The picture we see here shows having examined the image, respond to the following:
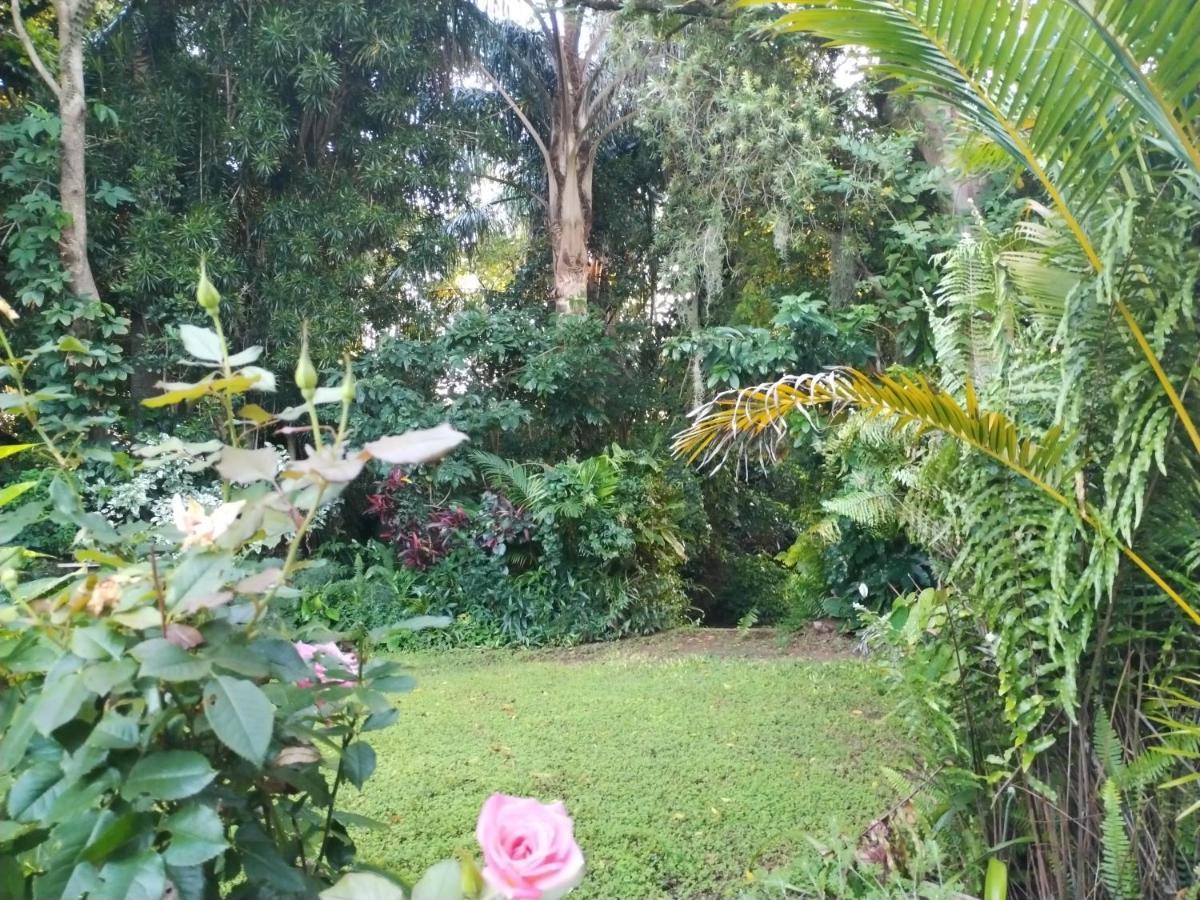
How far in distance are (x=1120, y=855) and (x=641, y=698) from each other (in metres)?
2.59

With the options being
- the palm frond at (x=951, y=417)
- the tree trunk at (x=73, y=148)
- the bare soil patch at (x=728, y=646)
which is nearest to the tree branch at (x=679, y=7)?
the tree trunk at (x=73, y=148)

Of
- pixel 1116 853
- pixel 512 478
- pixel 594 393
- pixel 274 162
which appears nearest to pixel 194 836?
pixel 1116 853

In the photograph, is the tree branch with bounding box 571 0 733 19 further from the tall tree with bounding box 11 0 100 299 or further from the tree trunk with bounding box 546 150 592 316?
the tall tree with bounding box 11 0 100 299

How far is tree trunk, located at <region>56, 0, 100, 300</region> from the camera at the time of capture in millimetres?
5906

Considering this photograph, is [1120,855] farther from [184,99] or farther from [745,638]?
[184,99]

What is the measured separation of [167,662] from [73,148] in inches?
269

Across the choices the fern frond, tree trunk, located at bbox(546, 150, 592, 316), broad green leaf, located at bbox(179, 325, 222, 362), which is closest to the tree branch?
tree trunk, located at bbox(546, 150, 592, 316)

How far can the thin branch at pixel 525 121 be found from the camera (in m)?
8.30

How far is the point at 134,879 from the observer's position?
0.66 m

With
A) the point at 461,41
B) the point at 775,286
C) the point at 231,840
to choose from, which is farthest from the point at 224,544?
the point at 461,41

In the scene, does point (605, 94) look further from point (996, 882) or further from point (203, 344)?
point (203, 344)

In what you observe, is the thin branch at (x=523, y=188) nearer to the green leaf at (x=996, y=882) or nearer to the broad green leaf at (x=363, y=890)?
the green leaf at (x=996, y=882)

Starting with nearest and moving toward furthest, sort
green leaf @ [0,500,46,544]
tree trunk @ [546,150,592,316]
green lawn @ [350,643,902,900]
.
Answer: green leaf @ [0,500,46,544] → green lawn @ [350,643,902,900] → tree trunk @ [546,150,592,316]

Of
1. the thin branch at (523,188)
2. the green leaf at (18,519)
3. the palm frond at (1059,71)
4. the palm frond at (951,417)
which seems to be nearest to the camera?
the green leaf at (18,519)
